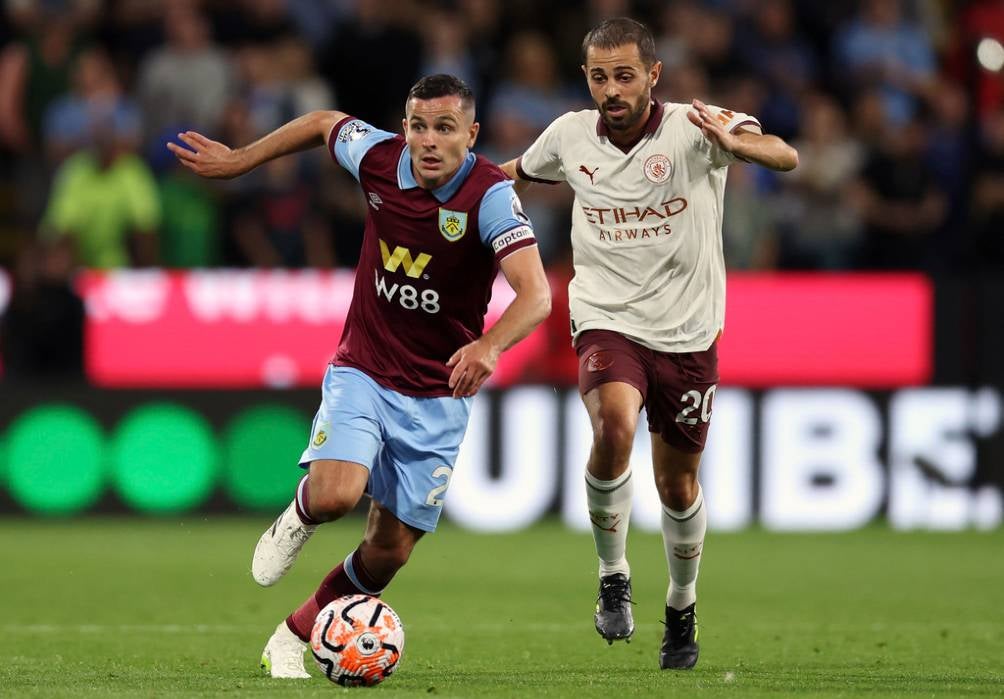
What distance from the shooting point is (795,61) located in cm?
1709

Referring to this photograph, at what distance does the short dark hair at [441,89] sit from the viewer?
724 centimetres

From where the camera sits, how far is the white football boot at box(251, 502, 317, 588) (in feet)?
23.7

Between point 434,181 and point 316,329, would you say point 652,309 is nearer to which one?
point 434,181

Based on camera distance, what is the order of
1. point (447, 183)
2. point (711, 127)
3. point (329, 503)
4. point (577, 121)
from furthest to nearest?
1. point (577, 121)
2. point (711, 127)
3. point (447, 183)
4. point (329, 503)

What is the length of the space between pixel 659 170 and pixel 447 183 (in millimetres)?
1089

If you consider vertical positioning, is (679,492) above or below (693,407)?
below

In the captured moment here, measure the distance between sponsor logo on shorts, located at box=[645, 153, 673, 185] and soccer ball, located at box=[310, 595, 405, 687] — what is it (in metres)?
2.23

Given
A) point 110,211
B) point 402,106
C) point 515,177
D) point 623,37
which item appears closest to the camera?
point 623,37

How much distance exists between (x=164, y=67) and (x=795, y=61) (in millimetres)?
5670

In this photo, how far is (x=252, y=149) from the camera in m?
7.56

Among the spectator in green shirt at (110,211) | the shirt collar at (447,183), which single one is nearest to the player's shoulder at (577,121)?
the shirt collar at (447,183)

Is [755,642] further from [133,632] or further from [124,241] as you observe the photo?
[124,241]

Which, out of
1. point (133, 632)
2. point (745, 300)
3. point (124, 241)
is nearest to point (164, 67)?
point (124, 241)

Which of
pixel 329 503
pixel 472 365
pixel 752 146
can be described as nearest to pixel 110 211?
pixel 329 503
